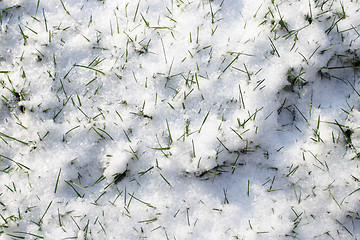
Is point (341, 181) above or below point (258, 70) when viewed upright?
below

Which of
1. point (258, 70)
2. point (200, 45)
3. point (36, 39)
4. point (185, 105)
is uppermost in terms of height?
point (36, 39)

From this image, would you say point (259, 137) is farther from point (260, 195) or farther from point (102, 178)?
point (102, 178)

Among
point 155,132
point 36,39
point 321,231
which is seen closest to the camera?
point 321,231

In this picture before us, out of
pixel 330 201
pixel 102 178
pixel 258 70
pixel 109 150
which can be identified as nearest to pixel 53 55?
pixel 109 150

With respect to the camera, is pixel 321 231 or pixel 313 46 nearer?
pixel 321 231

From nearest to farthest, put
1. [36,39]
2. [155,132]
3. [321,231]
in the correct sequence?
[321,231], [155,132], [36,39]

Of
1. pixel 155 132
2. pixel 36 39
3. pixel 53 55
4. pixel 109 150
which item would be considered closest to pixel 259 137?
pixel 155 132
